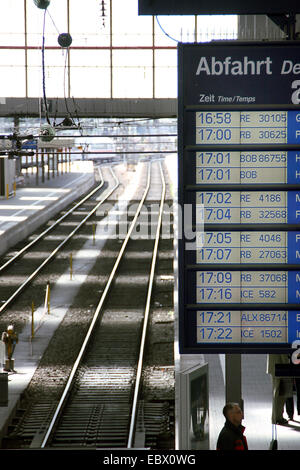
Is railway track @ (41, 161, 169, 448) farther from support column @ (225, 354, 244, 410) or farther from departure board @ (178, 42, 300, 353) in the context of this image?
departure board @ (178, 42, 300, 353)

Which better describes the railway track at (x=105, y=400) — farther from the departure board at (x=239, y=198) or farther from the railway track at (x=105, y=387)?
the departure board at (x=239, y=198)

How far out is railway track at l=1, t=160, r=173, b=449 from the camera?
15672 millimetres

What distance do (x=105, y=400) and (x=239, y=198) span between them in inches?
448

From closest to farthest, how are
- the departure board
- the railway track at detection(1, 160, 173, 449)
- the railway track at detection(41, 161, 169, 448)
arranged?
the departure board
the railway track at detection(1, 160, 173, 449)
the railway track at detection(41, 161, 169, 448)

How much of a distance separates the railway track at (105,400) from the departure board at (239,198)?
7.88 metres

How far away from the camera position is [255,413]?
13148 mm

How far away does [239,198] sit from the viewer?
7598 millimetres

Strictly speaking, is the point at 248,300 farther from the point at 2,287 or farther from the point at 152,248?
the point at 152,248

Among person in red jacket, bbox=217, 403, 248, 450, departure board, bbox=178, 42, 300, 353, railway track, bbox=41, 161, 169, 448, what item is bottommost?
railway track, bbox=41, 161, 169, 448

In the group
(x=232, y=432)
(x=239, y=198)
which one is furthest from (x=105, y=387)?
(x=239, y=198)

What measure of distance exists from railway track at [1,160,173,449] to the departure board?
25.9 feet

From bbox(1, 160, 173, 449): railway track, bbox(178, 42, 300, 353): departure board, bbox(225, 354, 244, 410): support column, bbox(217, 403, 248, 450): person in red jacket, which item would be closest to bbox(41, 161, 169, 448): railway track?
bbox(1, 160, 173, 449): railway track

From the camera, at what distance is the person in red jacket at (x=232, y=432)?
7688 mm

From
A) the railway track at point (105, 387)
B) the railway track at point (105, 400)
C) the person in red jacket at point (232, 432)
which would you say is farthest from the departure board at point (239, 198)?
the railway track at point (105, 387)
